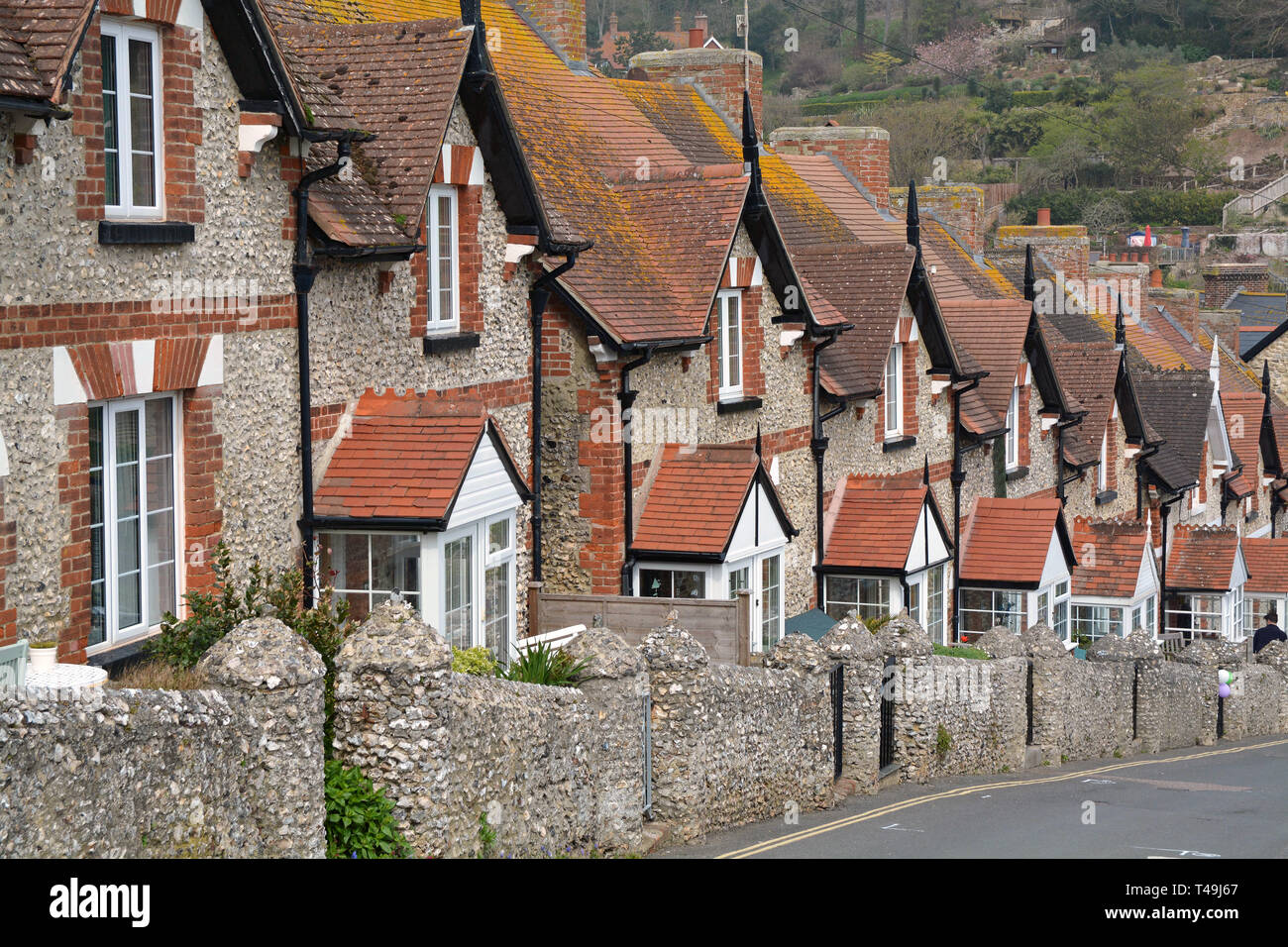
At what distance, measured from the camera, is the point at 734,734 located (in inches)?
524

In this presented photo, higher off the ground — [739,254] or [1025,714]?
[739,254]

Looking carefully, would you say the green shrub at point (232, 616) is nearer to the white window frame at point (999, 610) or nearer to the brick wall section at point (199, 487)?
the brick wall section at point (199, 487)

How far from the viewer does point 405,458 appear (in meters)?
13.2

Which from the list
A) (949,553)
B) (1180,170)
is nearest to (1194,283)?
(1180,170)

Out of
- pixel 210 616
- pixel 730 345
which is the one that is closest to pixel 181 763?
pixel 210 616

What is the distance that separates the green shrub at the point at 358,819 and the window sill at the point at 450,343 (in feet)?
19.2

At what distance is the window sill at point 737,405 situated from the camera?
1927cm

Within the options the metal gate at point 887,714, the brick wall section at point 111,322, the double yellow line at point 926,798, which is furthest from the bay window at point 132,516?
the metal gate at point 887,714

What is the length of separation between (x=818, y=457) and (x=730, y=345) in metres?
2.75

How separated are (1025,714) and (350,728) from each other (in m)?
13.2

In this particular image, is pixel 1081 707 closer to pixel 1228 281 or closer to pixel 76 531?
pixel 76 531

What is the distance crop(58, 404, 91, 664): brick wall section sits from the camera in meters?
10.1

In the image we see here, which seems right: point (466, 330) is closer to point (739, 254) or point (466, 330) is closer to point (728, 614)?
point (728, 614)

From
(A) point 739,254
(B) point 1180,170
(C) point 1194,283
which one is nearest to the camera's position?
(A) point 739,254
